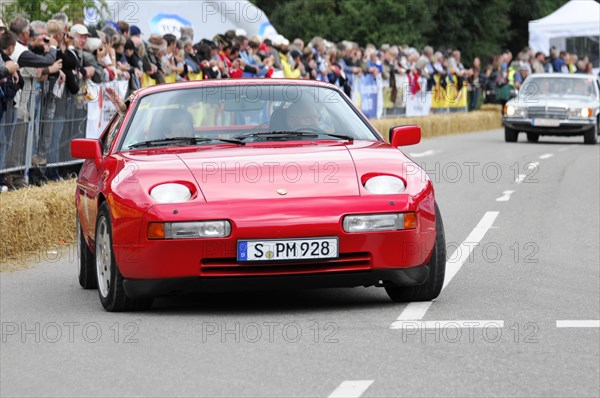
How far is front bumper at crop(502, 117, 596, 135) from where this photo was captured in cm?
3331

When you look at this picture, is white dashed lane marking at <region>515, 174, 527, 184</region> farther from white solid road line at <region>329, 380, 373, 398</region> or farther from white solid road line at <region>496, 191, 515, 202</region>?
white solid road line at <region>329, 380, 373, 398</region>

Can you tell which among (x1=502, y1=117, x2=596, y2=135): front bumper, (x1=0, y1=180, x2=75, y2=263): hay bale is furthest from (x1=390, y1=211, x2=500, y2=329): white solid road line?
(x1=502, y1=117, x2=596, y2=135): front bumper

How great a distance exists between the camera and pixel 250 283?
862 centimetres

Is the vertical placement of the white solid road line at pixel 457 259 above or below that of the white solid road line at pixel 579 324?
below

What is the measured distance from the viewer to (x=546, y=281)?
33.9ft

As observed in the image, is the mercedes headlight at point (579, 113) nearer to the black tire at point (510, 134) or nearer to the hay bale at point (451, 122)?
the black tire at point (510, 134)

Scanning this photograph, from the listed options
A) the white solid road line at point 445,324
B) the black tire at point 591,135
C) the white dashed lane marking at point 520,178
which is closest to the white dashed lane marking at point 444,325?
the white solid road line at point 445,324

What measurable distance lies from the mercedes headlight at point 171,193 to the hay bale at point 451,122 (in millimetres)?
24875

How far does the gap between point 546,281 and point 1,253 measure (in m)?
4.67

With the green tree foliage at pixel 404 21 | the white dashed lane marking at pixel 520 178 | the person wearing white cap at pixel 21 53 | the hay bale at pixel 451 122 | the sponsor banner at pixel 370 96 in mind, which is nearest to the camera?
the person wearing white cap at pixel 21 53

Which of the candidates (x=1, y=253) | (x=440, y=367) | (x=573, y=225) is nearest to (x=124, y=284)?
(x=440, y=367)

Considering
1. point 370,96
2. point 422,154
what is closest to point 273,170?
point 422,154

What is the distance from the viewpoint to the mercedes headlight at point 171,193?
862 centimetres

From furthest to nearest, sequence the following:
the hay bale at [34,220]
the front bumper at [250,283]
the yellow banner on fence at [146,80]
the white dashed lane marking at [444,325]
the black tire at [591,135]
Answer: the black tire at [591,135] < the yellow banner on fence at [146,80] < the hay bale at [34,220] < the front bumper at [250,283] < the white dashed lane marking at [444,325]
